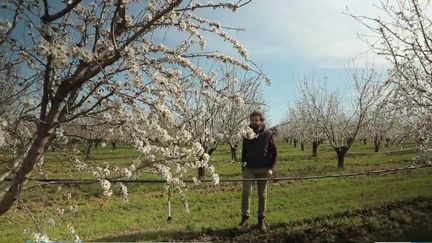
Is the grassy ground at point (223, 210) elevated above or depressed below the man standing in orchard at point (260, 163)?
below

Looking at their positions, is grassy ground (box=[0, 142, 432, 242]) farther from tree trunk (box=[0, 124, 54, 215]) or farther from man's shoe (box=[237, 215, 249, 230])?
tree trunk (box=[0, 124, 54, 215])

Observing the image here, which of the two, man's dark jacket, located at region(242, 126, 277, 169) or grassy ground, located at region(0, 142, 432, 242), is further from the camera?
grassy ground, located at region(0, 142, 432, 242)

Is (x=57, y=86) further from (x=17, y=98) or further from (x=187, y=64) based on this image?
(x=187, y=64)

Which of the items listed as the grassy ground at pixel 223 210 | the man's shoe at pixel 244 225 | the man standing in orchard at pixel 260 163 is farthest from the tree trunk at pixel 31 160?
the man's shoe at pixel 244 225

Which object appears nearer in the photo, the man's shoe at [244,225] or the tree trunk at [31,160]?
the tree trunk at [31,160]

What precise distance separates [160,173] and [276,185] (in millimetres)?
12207

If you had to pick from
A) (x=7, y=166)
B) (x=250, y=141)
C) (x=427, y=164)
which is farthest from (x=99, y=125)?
(x=427, y=164)

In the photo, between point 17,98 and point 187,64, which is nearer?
point 17,98

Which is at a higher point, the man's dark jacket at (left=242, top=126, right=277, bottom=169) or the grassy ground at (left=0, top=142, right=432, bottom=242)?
the man's dark jacket at (left=242, top=126, right=277, bottom=169)

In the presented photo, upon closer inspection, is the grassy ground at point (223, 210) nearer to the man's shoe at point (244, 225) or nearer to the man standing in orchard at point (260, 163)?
the man's shoe at point (244, 225)

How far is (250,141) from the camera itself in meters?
7.99

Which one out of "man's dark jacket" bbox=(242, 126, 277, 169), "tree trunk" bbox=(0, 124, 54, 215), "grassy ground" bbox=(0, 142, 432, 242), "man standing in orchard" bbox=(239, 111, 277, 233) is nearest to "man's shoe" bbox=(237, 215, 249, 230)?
"man standing in orchard" bbox=(239, 111, 277, 233)

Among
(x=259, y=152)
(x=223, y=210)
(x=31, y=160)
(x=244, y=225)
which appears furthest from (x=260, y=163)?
(x=31, y=160)

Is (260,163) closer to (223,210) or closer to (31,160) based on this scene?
(223,210)
